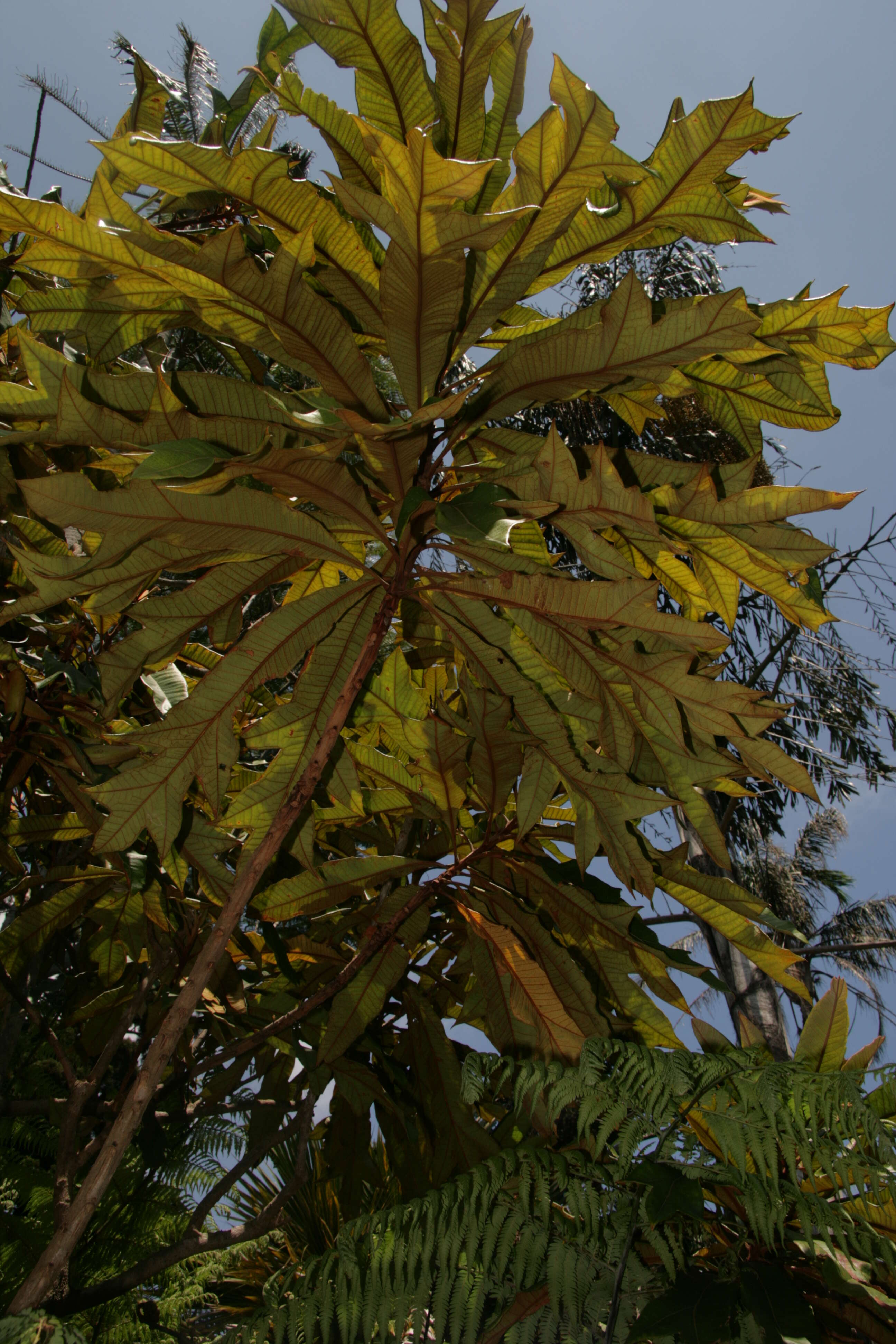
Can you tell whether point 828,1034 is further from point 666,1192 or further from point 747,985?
point 747,985

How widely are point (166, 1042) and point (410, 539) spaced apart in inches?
28.0

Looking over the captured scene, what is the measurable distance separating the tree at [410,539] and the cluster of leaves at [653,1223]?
0.28ft

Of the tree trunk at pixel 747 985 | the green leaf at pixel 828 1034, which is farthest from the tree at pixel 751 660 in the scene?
the green leaf at pixel 828 1034

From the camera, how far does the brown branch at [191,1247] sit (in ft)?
4.90

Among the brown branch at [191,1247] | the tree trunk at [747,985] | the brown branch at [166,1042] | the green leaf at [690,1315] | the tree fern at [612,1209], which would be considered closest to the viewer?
the brown branch at [166,1042]

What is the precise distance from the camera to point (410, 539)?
1272mm

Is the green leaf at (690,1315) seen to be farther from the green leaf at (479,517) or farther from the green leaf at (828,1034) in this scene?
the green leaf at (479,517)

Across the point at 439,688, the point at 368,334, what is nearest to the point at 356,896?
the point at 439,688

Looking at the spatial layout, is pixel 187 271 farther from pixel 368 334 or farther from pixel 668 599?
pixel 668 599

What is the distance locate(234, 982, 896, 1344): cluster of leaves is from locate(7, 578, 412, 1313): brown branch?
502mm

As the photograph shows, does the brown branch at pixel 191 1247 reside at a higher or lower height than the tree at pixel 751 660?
lower

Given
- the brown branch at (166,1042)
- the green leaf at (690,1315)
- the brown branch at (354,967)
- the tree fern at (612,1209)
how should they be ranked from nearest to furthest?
the brown branch at (166,1042) → the green leaf at (690,1315) → the tree fern at (612,1209) → the brown branch at (354,967)

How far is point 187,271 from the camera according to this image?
4.01ft

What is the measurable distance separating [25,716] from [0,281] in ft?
2.84
